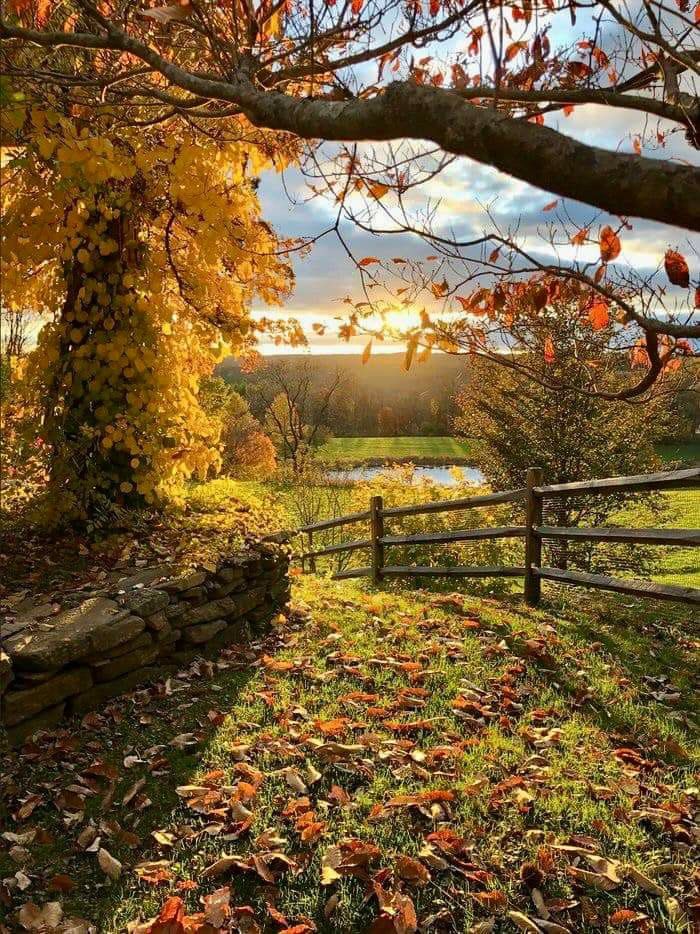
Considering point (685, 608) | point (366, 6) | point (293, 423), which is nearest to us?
point (366, 6)

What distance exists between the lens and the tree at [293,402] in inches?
1136

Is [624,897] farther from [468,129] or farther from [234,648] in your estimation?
[234,648]

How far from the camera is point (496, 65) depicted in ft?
6.57

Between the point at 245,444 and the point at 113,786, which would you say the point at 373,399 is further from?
the point at 113,786

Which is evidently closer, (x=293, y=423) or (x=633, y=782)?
(x=633, y=782)

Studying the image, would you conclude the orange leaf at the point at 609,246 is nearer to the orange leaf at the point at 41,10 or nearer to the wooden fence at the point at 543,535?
the wooden fence at the point at 543,535

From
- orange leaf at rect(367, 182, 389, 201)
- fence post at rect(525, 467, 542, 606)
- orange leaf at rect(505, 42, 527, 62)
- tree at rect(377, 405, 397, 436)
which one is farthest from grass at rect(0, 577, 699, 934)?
tree at rect(377, 405, 397, 436)

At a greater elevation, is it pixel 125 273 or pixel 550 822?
pixel 125 273

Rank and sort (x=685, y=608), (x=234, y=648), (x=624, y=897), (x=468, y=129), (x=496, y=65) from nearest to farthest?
(x=468, y=129) < (x=496, y=65) < (x=624, y=897) < (x=234, y=648) < (x=685, y=608)

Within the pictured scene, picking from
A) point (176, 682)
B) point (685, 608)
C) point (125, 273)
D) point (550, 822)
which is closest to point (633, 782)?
point (550, 822)

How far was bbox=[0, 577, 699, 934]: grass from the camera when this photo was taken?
2.48 metres

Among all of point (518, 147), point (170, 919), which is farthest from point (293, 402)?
point (518, 147)

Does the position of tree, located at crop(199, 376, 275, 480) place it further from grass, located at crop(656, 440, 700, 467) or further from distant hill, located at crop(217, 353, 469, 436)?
grass, located at crop(656, 440, 700, 467)

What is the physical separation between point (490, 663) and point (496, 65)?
3.50 metres
